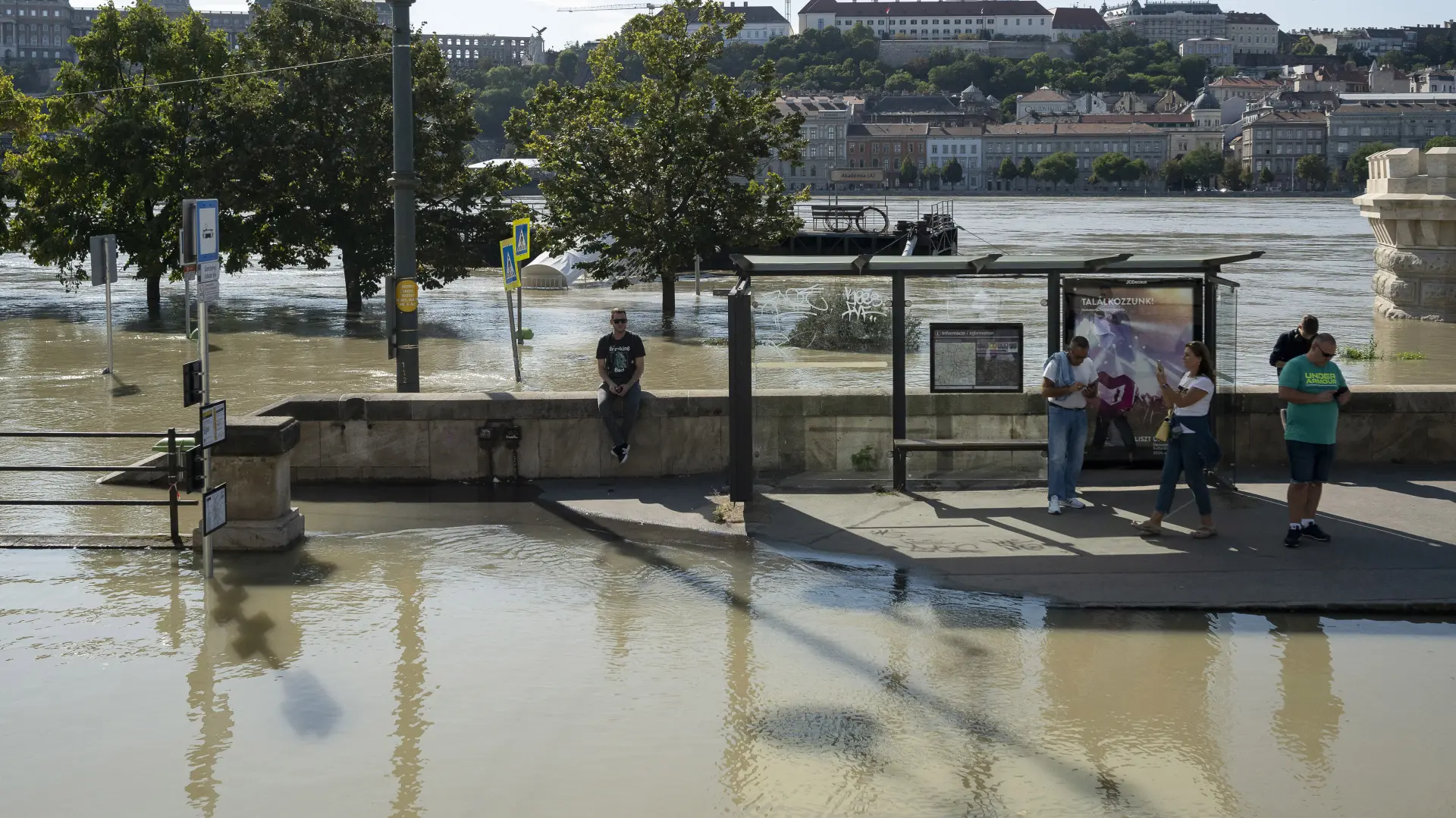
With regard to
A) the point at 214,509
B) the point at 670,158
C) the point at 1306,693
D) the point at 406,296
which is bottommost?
the point at 1306,693

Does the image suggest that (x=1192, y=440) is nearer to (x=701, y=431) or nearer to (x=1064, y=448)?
(x=1064, y=448)

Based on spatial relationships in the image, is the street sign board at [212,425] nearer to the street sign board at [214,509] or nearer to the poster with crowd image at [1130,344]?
the street sign board at [214,509]

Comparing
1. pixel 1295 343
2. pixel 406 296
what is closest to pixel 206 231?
pixel 406 296

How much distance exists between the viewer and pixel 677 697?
7453 millimetres

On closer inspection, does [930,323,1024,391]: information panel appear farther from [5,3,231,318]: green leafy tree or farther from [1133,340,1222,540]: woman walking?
[5,3,231,318]: green leafy tree

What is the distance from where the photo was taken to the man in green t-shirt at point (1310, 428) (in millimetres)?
10039

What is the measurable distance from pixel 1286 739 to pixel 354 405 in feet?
26.7

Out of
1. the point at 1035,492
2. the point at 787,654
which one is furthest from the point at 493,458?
the point at 787,654

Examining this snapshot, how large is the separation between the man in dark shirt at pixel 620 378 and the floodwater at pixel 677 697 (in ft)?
7.90

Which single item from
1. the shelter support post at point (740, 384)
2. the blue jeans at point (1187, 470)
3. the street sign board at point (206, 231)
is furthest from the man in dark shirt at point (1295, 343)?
the street sign board at point (206, 231)

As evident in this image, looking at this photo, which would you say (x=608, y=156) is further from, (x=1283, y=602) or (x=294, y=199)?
(x=1283, y=602)

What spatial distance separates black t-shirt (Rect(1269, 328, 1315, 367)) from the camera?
12445mm

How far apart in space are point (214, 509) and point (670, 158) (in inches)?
875

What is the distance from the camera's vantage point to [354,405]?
12641 mm
